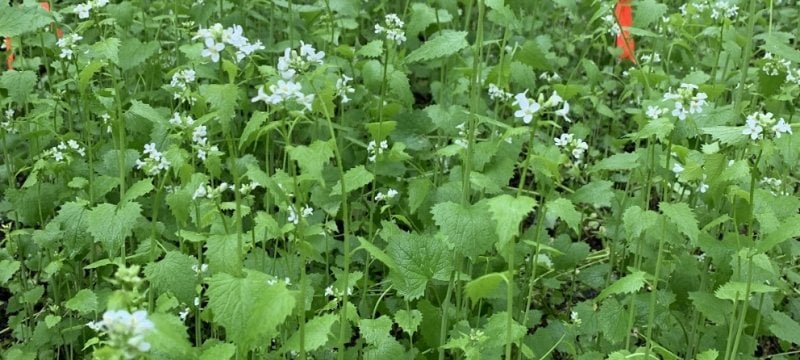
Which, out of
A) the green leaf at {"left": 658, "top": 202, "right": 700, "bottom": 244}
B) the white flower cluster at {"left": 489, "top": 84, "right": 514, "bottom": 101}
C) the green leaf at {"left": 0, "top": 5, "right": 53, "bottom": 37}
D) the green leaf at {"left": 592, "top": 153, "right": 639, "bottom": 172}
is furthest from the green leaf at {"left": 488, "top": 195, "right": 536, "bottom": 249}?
the green leaf at {"left": 0, "top": 5, "right": 53, "bottom": 37}

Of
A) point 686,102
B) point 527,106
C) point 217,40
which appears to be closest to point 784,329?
point 686,102

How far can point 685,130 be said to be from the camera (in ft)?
8.35

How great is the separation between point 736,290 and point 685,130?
47 cm

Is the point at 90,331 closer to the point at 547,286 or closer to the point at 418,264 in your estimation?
the point at 418,264

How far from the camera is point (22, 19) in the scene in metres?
2.96

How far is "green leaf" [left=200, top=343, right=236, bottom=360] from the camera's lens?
213cm

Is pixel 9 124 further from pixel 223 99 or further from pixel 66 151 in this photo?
pixel 223 99

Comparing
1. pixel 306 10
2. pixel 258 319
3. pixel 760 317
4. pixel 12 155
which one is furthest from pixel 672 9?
pixel 258 319

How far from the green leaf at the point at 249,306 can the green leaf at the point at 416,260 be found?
501mm

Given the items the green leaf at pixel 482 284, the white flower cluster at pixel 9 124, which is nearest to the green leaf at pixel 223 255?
the green leaf at pixel 482 284

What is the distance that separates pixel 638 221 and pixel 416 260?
2.07 ft

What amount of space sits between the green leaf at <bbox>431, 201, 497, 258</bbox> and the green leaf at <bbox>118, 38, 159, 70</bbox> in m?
1.64

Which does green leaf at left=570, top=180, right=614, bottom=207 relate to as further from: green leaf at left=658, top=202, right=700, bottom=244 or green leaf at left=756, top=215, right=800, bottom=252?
green leaf at left=756, top=215, right=800, bottom=252

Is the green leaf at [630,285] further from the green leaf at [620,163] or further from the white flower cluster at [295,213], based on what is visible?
the white flower cluster at [295,213]
